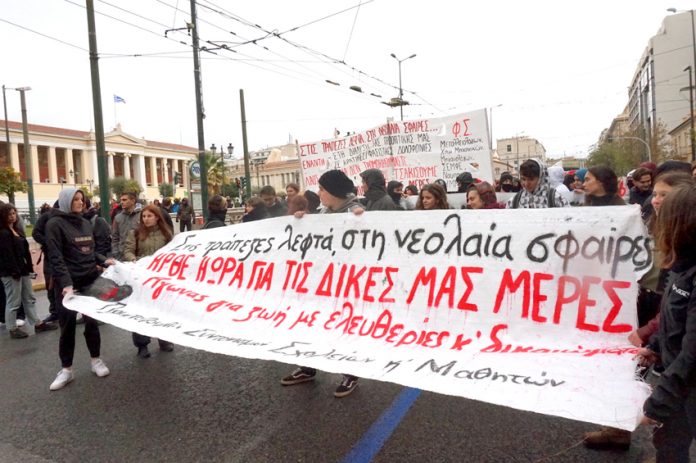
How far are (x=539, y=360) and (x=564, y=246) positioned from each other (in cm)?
77

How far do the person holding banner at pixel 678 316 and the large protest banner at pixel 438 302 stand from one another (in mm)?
148

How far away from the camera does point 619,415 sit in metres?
2.02

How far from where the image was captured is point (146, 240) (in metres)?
5.24

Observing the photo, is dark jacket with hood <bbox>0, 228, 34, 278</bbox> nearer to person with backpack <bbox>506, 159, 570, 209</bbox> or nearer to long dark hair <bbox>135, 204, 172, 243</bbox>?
long dark hair <bbox>135, 204, 172, 243</bbox>

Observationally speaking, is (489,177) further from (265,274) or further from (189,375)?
(189,375)

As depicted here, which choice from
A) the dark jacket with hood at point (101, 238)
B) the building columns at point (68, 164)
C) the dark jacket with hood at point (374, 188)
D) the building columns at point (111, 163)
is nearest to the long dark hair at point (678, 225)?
the dark jacket with hood at point (374, 188)

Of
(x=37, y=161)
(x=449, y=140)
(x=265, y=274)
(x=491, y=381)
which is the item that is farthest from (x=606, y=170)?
(x=37, y=161)

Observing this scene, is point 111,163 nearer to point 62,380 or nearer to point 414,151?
point 414,151

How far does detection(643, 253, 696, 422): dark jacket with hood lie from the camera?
1900 mm

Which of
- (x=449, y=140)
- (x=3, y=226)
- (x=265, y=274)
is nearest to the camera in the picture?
Answer: (x=265, y=274)

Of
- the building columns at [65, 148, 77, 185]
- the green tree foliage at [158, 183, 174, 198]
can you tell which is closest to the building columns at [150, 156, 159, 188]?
the green tree foliage at [158, 183, 174, 198]

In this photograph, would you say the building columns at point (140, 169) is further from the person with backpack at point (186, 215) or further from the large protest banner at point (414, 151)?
the large protest banner at point (414, 151)

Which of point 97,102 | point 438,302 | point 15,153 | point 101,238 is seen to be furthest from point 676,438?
point 15,153

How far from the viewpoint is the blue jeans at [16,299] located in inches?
248
